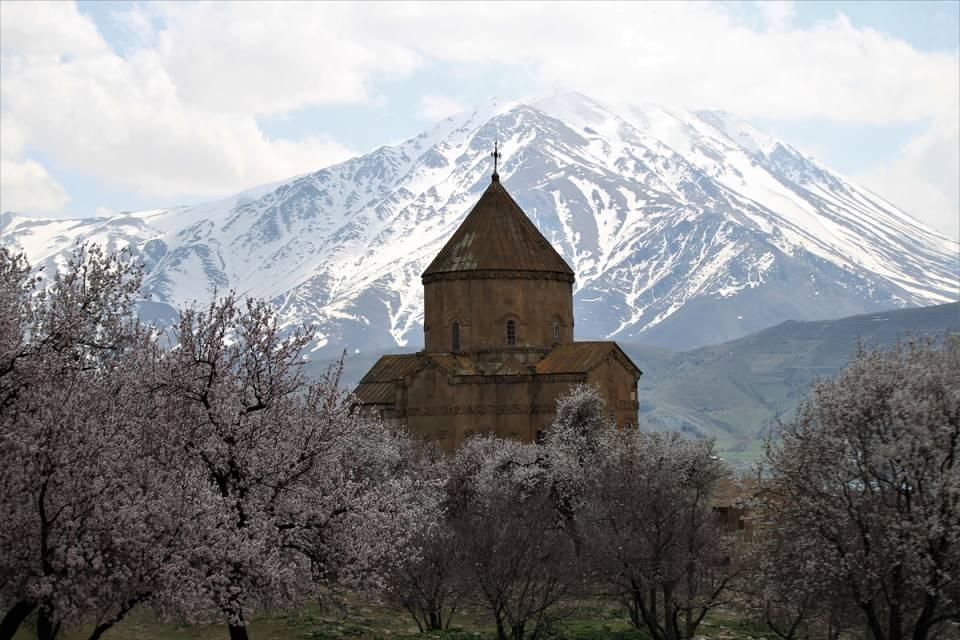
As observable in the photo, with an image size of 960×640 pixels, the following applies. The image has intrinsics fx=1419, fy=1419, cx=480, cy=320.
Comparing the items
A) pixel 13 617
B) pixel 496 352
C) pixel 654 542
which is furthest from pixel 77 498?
pixel 496 352

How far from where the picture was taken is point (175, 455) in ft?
107

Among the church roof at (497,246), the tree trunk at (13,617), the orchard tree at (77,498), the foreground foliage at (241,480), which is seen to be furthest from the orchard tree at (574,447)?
the tree trunk at (13,617)

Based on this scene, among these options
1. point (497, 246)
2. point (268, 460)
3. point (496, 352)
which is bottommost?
point (268, 460)

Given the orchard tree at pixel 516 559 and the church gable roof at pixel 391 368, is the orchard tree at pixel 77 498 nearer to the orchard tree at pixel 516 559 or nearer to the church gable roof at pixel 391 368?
the orchard tree at pixel 516 559

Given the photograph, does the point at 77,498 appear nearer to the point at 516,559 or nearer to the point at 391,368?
the point at 516,559

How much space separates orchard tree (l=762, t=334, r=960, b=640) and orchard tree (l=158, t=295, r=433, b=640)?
10.5 m

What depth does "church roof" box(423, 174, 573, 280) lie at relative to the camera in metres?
92.6

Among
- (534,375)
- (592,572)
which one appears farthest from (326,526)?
(534,375)

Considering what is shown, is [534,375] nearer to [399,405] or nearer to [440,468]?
[399,405]

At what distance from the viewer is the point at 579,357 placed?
8869 centimetres

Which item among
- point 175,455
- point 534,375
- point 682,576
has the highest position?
point 534,375

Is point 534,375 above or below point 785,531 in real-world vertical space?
above

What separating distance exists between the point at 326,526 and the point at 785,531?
12052 mm

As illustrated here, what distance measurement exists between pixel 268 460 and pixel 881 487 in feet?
49.7
